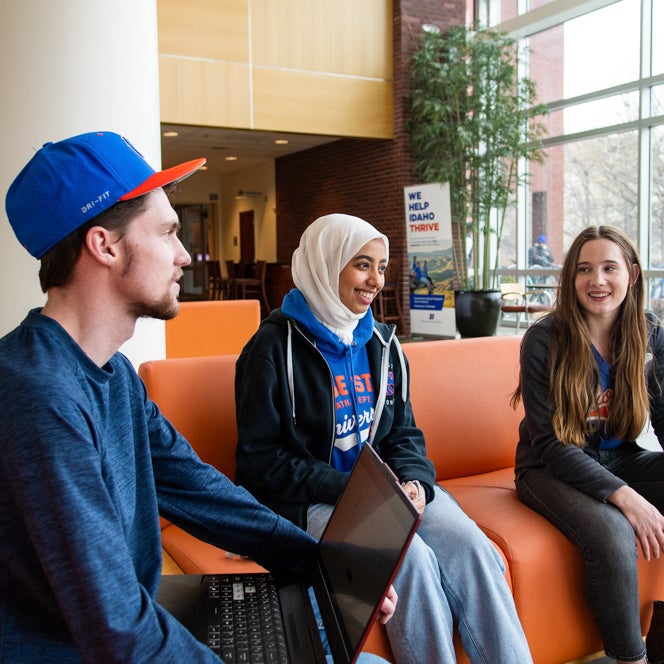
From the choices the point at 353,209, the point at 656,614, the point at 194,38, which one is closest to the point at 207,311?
the point at 656,614

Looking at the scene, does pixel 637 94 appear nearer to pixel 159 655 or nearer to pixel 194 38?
pixel 194 38

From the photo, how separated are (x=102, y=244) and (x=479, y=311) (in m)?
8.49

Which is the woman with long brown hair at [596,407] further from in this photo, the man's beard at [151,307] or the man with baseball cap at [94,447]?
the man's beard at [151,307]

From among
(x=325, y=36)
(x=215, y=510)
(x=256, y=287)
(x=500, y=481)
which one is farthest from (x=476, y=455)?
(x=256, y=287)

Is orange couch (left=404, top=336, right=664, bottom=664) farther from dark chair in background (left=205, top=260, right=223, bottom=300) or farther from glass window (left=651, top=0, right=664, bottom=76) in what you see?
dark chair in background (left=205, top=260, right=223, bottom=300)

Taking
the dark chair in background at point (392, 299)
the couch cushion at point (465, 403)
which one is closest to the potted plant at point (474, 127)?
the dark chair in background at point (392, 299)

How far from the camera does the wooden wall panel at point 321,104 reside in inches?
370

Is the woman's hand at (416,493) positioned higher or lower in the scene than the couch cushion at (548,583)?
higher

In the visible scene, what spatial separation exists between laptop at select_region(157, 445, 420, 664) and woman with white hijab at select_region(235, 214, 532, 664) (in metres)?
0.46

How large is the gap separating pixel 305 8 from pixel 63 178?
942 cm

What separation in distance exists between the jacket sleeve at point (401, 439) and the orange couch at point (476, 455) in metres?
0.26

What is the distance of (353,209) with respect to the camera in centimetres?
1154

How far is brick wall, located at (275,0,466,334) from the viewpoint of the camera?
10.1 metres

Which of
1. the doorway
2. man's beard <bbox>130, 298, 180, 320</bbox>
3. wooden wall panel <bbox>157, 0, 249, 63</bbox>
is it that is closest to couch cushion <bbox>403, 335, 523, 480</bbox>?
man's beard <bbox>130, 298, 180, 320</bbox>
